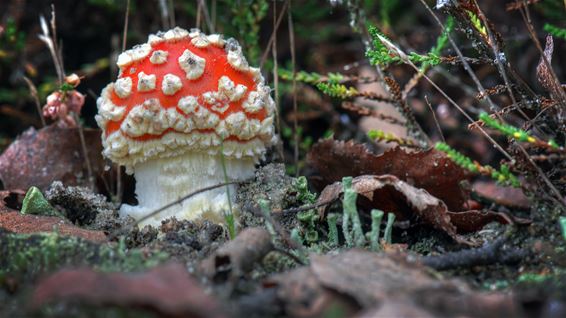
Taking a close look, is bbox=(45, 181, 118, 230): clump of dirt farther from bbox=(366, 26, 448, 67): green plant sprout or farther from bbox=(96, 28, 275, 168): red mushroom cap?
bbox=(366, 26, 448, 67): green plant sprout

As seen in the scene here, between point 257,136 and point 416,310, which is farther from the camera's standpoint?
point 257,136

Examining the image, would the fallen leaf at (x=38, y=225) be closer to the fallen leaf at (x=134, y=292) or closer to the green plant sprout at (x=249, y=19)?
the fallen leaf at (x=134, y=292)

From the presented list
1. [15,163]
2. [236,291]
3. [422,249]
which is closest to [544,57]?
[422,249]

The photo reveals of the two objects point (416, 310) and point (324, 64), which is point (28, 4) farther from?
point (416, 310)

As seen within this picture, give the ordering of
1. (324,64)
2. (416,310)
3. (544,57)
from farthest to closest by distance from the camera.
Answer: (324,64), (544,57), (416,310)

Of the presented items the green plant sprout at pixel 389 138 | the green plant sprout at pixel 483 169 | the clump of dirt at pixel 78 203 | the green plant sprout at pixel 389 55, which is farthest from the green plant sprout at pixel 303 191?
the clump of dirt at pixel 78 203

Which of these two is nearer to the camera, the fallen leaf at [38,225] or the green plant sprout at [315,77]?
the fallen leaf at [38,225]

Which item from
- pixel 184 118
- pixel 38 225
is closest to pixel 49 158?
pixel 38 225

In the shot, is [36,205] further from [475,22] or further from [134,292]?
[475,22]
